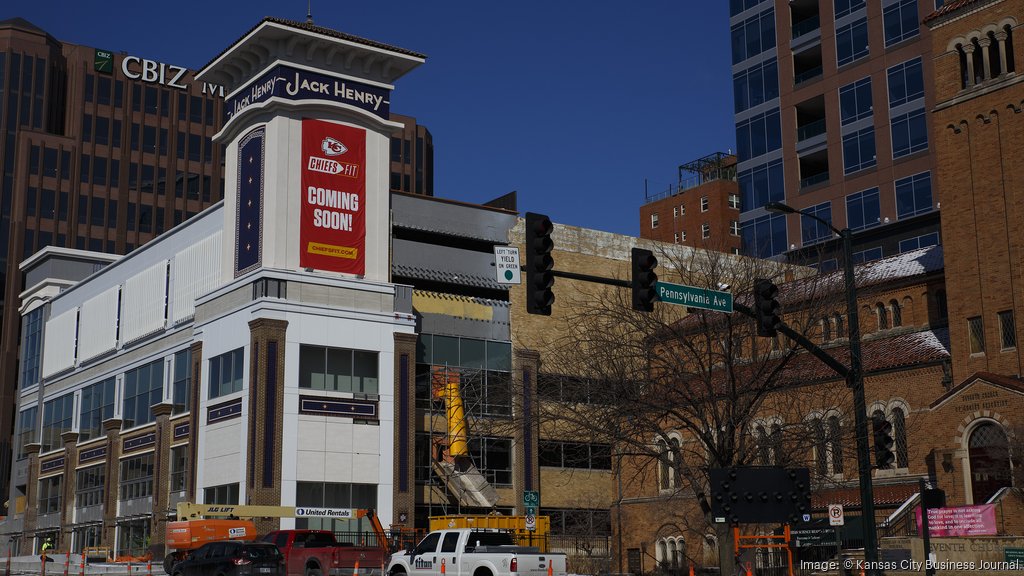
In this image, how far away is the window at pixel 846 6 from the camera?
81.0 m

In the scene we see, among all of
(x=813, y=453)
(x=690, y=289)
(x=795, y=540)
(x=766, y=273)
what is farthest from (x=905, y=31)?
(x=690, y=289)

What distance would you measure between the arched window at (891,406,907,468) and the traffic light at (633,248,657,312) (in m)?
29.6

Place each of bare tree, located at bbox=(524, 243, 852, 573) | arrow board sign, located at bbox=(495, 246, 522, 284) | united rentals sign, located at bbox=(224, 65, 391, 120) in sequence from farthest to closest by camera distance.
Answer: united rentals sign, located at bbox=(224, 65, 391, 120)
bare tree, located at bbox=(524, 243, 852, 573)
arrow board sign, located at bbox=(495, 246, 522, 284)

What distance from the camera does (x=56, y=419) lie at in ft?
270

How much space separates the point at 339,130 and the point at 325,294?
8884mm

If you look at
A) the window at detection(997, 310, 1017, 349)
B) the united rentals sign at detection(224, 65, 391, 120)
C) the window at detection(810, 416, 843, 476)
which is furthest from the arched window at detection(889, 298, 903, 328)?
the united rentals sign at detection(224, 65, 391, 120)

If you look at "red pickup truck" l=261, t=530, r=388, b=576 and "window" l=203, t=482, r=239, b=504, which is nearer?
"red pickup truck" l=261, t=530, r=388, b=576

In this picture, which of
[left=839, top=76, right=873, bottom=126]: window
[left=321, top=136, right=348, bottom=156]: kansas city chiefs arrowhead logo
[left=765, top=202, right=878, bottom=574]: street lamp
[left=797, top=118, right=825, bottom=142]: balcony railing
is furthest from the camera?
[left=797, top=118, right=825, bottom=142]: balcony railing

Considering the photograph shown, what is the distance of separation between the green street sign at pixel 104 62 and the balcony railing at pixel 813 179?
7636cm

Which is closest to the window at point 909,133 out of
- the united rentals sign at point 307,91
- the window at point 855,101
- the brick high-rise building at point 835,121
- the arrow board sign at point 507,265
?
the brick high-rise building at point 835,121

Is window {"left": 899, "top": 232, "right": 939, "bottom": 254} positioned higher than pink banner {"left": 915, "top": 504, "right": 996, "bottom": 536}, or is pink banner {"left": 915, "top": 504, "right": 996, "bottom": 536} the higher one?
window {"left": 899, "top": 232, "right": 939, "bottom": 254}

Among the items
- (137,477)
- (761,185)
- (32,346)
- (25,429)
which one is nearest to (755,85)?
(761,185)

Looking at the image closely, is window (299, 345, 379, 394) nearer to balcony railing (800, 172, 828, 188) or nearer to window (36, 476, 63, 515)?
window (36, 476, 63, 515)

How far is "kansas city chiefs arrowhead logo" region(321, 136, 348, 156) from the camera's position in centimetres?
6062
